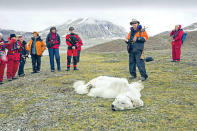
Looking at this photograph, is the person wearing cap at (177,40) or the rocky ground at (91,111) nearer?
the rocky ground at (91,111)

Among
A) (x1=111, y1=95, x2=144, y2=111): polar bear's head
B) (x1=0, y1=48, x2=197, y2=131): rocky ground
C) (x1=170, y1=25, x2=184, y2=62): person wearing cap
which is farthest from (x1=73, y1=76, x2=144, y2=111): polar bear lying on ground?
(x1=170, y1=25, x2=184, y2=62): person wearing cap

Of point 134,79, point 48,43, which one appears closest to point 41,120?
point 134,79

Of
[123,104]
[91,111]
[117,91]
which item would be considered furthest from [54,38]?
[123,104]

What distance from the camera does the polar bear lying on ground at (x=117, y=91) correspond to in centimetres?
420

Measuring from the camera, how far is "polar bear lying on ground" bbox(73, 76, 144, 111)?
13.8 ft

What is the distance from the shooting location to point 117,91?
4.97m

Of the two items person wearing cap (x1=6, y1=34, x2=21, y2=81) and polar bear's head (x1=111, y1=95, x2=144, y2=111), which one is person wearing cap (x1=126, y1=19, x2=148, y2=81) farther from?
person wearing cap (x1=6, y1=34, x2=21, y2=81)

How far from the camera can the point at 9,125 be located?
12.4 feet

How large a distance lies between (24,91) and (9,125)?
2553 mm

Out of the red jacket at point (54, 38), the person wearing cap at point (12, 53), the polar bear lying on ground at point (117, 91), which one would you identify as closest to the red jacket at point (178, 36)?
the polar bear lying on ground at point (117, 91)

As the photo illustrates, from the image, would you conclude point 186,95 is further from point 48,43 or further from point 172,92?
point 48,43

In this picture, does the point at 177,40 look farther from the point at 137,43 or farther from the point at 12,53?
the point at 12,53

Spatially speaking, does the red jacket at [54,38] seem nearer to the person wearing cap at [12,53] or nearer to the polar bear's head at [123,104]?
the person wearing cap at [12,53]

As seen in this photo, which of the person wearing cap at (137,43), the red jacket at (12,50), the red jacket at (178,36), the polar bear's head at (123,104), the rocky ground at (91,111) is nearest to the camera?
the rocky ground at (91,111)
